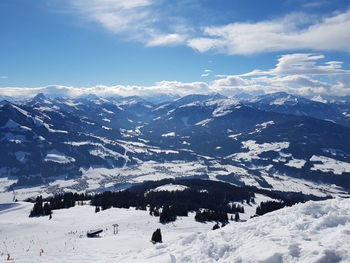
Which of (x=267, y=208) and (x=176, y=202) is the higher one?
(x=176, y=202)

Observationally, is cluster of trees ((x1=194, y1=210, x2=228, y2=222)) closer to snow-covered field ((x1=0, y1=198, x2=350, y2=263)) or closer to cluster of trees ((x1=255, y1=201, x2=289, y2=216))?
snow-covered field ((x1=0, y1=198, x2=350, y2=263))

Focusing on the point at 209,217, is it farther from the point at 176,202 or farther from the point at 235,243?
the point at 235,243

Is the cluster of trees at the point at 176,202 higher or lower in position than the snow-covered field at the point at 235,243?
lower

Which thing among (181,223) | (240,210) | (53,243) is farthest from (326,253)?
(240,210)

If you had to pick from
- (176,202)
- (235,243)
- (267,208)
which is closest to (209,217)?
(176,202)

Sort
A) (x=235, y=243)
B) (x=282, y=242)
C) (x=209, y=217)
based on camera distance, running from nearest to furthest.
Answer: (x=282, y=242) → (x=235, y=243) → (x=209, y=217)

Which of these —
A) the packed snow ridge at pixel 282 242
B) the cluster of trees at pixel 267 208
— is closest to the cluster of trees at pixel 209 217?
the cluster of trees at pixel 267 208

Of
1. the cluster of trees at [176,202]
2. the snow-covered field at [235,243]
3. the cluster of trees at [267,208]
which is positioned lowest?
the cluster of trees at [267,208]

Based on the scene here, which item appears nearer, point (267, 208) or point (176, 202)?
point (176, 202)

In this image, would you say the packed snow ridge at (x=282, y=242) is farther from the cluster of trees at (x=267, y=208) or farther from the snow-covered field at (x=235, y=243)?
the cluster of trees at (x=267, y=208)

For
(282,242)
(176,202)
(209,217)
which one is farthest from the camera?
(176,202)

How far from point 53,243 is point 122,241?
13.3 meters

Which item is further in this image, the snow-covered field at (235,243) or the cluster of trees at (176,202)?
the cluster of trees at (176,202)

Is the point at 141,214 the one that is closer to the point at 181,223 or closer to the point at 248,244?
the point at 181,223
